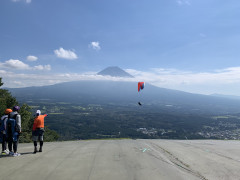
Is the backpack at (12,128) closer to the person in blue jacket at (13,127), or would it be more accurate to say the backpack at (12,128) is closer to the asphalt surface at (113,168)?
the person in blue jacket at (13,127)

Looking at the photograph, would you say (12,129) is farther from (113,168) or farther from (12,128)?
(113,168)

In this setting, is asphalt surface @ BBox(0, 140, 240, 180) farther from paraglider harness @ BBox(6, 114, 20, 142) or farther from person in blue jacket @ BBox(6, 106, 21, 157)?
paraglider harness @ BBox(6, 114, 20, 142)

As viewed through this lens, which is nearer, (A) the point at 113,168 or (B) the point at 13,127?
(A) the point at 113,168

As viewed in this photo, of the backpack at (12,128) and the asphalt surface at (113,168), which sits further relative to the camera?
the backpack at (12,128)

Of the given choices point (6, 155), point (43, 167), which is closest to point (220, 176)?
point (43, 167)

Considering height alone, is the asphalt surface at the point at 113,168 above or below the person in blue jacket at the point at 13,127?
below

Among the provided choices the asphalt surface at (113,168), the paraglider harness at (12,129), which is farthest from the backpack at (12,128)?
the asphalt surface at (113,168)

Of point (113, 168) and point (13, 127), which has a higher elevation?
point (13, 127)

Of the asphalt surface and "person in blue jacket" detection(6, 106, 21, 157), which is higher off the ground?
"person in blue jacket" detection(6, 106, 21, 157)

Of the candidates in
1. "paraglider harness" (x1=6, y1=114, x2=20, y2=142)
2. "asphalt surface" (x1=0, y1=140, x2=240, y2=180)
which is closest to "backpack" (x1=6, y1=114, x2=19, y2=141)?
"paraglider harness" (x1=6, y1=114, x2=20, y2=142)

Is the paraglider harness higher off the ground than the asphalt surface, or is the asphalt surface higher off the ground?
the paraglider harness

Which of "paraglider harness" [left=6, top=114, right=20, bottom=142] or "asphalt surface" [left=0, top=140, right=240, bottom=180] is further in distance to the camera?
"paraglider harness" [left=6, top=114, right=20, bottom=142]

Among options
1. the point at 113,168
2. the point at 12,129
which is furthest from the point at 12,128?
the point at 113,168
